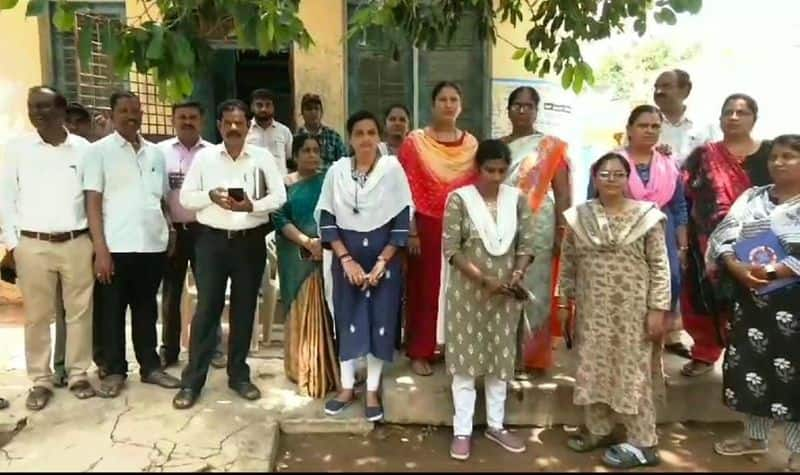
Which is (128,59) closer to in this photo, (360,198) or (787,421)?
(360,198)

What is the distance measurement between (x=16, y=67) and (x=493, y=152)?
492 cm

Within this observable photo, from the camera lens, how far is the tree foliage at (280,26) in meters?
2.97

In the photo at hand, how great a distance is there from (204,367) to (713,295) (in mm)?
2875

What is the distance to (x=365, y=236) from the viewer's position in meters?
3.83

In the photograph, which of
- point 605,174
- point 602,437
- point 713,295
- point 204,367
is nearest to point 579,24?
point 605,174

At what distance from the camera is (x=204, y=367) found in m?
4.09

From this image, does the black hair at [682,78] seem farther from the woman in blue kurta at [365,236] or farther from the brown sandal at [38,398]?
the brown sandal at [38,398]

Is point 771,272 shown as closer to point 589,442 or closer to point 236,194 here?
point 589,442

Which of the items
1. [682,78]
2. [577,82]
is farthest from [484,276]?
[682,78]

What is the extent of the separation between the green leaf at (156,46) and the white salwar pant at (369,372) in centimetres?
190

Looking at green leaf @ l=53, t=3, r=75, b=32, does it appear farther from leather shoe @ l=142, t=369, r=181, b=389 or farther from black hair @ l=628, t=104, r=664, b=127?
black hair @ l=628, t=104, r=664, b=127

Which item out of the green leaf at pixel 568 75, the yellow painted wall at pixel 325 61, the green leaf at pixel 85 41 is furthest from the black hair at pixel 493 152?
the yellow painted wall at pixel 325 61

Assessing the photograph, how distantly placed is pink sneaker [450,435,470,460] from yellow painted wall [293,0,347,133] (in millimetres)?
3552

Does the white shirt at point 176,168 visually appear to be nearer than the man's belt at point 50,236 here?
No
